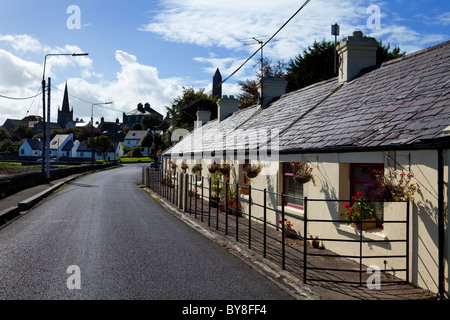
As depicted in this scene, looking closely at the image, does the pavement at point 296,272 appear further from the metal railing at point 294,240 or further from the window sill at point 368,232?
the window sill at point 368,232

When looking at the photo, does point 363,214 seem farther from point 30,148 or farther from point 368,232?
point 30,148

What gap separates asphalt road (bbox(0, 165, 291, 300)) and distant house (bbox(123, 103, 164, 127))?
6488 inches

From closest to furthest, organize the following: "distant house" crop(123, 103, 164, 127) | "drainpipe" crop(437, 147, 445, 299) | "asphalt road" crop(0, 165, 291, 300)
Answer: "drainpipe" crop(437, 147, 445, 299), "asphalt road" crop(0, 165, 291, 300), "distant house" crop(123, 103, 164, 127)

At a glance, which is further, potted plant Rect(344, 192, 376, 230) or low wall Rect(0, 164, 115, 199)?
low wall Rect(0, 164, 115, 199)

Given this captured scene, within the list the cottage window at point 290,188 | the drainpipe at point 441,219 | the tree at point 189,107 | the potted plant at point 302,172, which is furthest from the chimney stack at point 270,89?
the tree at point 189,107

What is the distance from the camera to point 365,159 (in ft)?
26.6

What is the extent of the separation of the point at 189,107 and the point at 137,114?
124278 millimetres

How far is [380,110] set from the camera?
30.2 feet

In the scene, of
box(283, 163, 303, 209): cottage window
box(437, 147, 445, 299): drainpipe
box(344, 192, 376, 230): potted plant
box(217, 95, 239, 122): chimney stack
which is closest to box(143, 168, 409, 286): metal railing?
box(344, 192, 376, 230): potted plant

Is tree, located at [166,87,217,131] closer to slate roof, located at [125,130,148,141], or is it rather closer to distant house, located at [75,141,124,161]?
distant house, located at [75,141,124,161]

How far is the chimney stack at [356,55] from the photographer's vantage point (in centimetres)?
1393

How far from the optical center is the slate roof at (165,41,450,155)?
7219 mm
